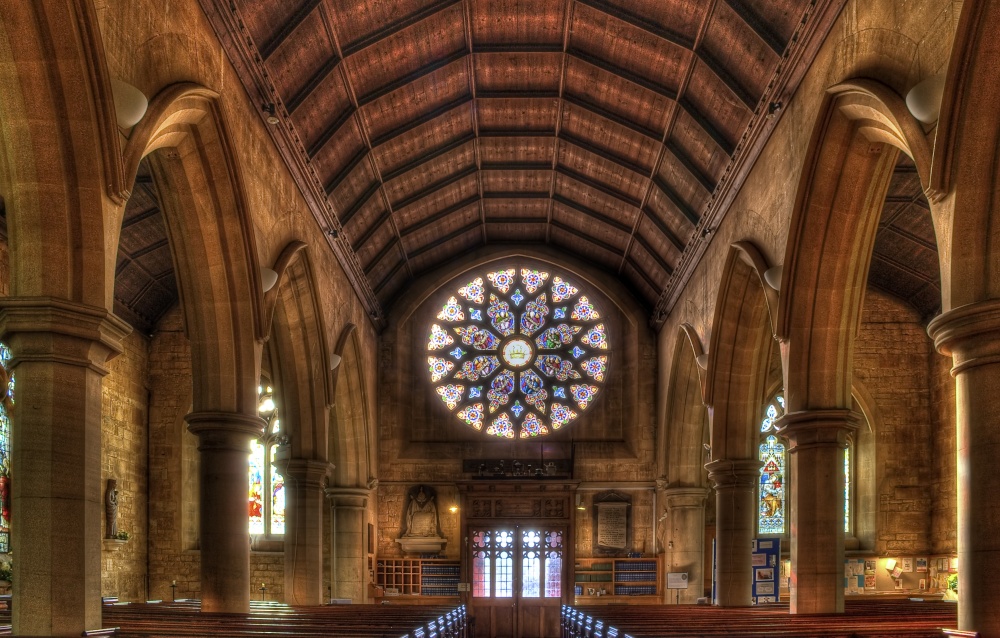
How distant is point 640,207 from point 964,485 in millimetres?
12161

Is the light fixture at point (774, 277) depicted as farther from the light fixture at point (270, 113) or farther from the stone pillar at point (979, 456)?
the light fixture at point (270, 113)

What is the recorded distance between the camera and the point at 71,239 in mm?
7906

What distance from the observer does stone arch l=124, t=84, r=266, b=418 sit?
36.6 ft

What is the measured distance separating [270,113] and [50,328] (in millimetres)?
5882

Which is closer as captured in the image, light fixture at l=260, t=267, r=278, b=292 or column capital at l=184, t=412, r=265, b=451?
column capital at l=184, t=412, r=265, b=451

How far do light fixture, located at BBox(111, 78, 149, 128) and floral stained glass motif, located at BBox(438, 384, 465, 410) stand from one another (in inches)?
587

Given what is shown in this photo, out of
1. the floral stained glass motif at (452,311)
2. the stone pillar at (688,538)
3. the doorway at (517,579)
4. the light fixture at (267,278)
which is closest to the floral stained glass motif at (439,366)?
the floral stained glass motif at (452,311)

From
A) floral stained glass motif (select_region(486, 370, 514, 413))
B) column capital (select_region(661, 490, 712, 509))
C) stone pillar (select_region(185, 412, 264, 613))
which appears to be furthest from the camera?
floral stained glass motif (select_region(486, 370, 514, 413))

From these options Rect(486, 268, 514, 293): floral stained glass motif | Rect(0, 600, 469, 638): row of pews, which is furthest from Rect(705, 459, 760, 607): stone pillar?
Rect(486, 268, 514, 293): floral stained glass motif

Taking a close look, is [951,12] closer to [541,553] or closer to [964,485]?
[964,485]

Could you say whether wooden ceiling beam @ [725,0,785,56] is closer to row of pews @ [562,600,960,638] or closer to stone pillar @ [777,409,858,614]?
stone pillar @ [777,409,858,614]

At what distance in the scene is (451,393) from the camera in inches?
919

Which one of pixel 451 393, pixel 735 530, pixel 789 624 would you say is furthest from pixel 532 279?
pixel 789 624

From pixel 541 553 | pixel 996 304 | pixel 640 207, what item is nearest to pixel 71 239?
pixel 996 304
